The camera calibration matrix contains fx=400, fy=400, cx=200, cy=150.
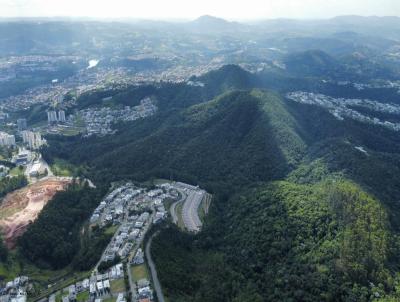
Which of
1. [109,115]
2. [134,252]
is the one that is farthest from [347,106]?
[134,252]

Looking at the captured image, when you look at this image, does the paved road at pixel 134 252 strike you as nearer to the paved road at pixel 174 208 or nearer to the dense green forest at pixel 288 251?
the dense green forest at pixel 288 251

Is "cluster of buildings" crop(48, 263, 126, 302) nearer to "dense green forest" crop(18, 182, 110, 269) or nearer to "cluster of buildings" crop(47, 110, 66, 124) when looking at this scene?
"dense green forest" crop(18, 182, 110, 269)

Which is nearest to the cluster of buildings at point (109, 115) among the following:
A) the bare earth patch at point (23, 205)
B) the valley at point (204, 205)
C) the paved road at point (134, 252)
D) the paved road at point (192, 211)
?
the valley at point (204, 205)

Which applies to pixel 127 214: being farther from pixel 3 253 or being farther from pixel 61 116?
pixel 61 116

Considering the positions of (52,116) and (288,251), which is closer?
(288,251)

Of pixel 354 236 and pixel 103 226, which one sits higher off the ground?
pixel 354 236

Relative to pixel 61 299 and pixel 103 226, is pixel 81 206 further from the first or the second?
pixel 61 299

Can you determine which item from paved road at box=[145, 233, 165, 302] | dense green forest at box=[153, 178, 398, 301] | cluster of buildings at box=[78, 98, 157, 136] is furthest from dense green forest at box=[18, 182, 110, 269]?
cluster of buildings at box=[78, 98, 157, 136]

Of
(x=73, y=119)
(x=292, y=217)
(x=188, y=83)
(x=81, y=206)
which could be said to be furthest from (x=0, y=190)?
(x=188, y=83)
